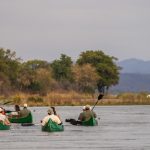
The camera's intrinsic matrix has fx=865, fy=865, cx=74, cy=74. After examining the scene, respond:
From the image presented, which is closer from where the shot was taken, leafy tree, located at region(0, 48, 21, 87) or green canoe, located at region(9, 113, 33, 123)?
green canoe, located at region(9, 113, 33, 123)

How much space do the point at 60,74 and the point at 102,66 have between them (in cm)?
899

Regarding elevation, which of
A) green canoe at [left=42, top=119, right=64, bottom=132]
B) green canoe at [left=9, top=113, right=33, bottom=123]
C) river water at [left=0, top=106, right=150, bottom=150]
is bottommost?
river water at [left=0, top=106, right=150, bottom=150]

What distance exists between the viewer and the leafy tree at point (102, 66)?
13325cm

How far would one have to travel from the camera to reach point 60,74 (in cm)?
13950

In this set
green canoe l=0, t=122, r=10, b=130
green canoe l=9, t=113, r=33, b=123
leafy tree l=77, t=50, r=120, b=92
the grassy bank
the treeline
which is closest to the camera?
green canoe l=0, t=122, r=10, b=130

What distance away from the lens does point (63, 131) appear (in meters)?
52.4

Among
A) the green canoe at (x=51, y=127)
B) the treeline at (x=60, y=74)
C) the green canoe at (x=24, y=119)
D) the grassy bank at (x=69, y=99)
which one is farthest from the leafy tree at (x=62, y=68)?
the green canoe at (x=51, y=127)

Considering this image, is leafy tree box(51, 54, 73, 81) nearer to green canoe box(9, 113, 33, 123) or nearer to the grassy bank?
the grassy bank

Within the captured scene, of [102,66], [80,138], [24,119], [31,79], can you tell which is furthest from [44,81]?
[80,138]

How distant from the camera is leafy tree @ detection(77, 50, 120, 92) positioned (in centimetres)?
13325

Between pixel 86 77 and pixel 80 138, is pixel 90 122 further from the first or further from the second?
pixel 86 77

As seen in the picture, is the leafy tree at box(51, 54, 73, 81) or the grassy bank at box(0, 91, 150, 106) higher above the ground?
the leafy tree at box(51, 54, 73, 81)

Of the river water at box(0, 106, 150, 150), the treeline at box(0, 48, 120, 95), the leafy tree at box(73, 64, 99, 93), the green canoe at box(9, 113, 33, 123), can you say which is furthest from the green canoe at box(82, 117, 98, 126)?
the leafy tree at box(73, 64, 99, 93)

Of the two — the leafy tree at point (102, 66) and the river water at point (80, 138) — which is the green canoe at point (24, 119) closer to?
the river water at point (80, 138)
